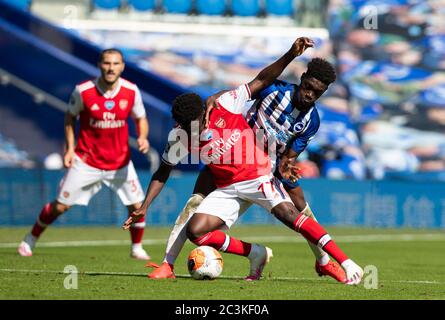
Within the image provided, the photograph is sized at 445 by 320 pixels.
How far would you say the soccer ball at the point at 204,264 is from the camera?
383 inches

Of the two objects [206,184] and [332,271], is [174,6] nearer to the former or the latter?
[206,184]

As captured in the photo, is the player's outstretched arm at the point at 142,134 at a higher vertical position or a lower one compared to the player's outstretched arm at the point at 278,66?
lower

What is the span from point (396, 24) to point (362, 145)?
648 centimetres

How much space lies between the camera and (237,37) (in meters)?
32.2

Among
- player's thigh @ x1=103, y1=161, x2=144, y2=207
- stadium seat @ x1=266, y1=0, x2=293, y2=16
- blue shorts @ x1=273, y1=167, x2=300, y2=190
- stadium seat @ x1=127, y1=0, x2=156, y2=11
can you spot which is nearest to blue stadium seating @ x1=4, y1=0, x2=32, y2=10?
stadium seat @ x1=127, y1=0, x2=156, y2=11

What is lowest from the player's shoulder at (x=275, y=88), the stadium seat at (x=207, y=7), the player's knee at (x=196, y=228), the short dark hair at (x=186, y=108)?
the player's knee at (x=196, y=228)

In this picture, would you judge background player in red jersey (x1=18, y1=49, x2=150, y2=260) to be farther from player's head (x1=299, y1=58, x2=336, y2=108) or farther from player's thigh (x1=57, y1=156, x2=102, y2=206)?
player's head (x1=299, y1=58, x2=336, y2=108)

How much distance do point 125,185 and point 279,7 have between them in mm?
21041

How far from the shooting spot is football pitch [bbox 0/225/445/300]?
841 cm

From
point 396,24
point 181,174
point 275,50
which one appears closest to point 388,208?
point 181,174

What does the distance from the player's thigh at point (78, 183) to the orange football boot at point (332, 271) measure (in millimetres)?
4179

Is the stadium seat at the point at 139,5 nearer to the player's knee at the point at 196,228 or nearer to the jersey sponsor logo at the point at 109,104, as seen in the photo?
the jersey sponsor logo at the point at 109,104

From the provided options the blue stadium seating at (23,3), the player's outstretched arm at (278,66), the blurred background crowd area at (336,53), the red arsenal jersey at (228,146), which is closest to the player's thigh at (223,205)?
the red arsenal jersey at (228,146)
